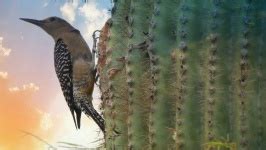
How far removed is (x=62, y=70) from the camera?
5.57m

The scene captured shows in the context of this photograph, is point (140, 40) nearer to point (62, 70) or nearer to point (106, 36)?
point (106, 36)

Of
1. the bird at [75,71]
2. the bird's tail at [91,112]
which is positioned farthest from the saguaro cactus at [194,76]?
the bird at [75,71]

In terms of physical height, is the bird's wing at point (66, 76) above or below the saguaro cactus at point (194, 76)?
above

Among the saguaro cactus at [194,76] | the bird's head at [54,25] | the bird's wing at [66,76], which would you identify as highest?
the bird's head at [54,25]

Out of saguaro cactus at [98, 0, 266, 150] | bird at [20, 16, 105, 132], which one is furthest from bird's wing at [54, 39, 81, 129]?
saguaro cactus at [98, 0, 266, 150]

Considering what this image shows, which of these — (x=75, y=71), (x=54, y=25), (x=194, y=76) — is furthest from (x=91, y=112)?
(x=194, y=76)

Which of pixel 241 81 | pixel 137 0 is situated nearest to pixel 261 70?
pixel 241 81

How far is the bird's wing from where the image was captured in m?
5.49

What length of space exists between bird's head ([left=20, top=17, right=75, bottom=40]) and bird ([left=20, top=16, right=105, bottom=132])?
81 millimetres

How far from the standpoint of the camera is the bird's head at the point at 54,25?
6.06 m

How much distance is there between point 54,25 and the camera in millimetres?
6195

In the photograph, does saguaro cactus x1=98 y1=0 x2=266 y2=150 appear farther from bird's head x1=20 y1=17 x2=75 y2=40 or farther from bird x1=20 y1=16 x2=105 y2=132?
bird's head x1=20 y1=17 x2=75 y2=40

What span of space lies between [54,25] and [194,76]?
139 inches

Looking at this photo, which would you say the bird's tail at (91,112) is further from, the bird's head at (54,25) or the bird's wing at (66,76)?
the bird's head at (54,25)
